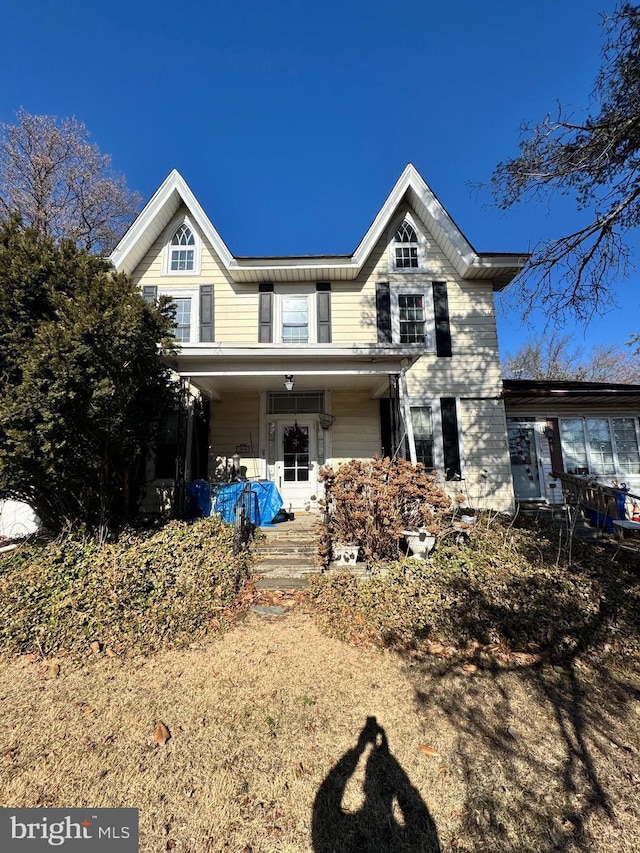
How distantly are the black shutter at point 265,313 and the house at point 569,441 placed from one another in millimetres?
6450

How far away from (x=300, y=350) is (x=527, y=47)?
779 cm

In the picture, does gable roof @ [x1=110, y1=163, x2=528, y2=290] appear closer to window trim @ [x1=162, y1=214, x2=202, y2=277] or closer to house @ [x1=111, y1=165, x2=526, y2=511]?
house @ [x1=111, y1=165, x2=526, y2=511]

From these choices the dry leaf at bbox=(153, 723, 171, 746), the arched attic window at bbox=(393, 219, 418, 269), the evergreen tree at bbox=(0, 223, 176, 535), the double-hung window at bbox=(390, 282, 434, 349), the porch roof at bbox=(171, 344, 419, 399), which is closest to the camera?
the dry leaf at bbox=(153, 723, 171, 746)

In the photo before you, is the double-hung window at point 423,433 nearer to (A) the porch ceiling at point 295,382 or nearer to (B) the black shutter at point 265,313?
(A) the porch ceiling at point 295,382

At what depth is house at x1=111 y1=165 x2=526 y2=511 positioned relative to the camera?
9180mm

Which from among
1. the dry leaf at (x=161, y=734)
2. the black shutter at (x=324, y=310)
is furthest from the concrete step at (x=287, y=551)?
the black shutter at (x=324, y=310)

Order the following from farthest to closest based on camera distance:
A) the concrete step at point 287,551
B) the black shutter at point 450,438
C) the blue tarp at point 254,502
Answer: the black shutter at point 450,438, the blue tarp at point 254,502, the concrete step at point 287,551

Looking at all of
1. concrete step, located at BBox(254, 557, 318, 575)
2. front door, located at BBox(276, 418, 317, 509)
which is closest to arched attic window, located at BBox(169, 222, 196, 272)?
front door, located at BBox(276, 418, 317, 509)

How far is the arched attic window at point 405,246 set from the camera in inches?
391

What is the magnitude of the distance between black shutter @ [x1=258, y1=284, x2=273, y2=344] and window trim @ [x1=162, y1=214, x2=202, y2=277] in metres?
1.89

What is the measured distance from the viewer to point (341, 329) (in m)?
9.59

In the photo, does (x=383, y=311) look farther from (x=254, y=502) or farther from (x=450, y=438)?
(x=254, y=502)

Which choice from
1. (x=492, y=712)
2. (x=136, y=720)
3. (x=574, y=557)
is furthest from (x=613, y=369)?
(x=136, y=720)

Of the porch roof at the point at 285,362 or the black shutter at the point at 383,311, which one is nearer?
the porch roof at the point at 285,362
